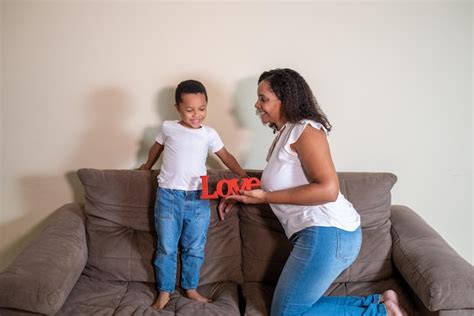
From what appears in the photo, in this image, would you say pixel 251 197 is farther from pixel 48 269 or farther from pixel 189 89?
pixel 48 269

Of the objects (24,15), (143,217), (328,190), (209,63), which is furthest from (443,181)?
(24,15)

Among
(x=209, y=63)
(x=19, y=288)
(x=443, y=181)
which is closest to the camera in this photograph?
(x=19, y=288)

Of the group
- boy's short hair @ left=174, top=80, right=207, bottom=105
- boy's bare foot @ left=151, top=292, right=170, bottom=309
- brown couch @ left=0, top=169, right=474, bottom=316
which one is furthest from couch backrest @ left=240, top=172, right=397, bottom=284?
boy's short hair @ left=174, top=80, right=207, bottom=105

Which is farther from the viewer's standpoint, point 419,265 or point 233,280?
point 233,280

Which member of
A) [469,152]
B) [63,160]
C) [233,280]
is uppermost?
[63,160]

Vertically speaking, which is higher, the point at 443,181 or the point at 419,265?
the point at 443,181

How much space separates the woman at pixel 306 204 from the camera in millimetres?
1549

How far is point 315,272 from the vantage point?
1593 millimetres

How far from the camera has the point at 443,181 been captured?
7.67 ft

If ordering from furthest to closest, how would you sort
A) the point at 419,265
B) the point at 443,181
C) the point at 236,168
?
the point at 443,181 < the point at 236,168 < the point at 419,265

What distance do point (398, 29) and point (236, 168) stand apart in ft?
3.71

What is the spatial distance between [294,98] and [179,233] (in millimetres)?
800

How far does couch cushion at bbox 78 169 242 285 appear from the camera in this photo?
1941mm

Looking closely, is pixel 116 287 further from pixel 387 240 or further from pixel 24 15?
pixel 24 15
